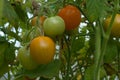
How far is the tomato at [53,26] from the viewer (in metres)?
0.75

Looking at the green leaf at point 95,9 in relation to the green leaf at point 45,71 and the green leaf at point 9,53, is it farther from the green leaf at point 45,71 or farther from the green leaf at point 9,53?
the green leaf at point 9,53

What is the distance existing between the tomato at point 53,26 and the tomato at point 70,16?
0.03 metres

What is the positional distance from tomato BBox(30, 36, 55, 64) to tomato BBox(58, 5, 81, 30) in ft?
0.26

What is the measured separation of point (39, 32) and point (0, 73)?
0.29 meters

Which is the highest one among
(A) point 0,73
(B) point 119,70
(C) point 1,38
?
(C) point 1,38

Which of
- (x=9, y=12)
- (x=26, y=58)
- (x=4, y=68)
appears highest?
(x=9, y=12)

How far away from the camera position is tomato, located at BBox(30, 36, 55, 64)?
719mm

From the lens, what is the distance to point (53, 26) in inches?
29.6

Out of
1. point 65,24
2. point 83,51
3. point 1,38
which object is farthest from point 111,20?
point 83,51

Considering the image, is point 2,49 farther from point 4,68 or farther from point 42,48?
point 42,48

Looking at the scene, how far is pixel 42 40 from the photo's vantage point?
2.35 ft

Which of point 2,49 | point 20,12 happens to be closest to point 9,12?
point 2,49

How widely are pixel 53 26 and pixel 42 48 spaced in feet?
0.20

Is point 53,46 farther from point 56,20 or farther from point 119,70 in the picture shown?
point 119,70
